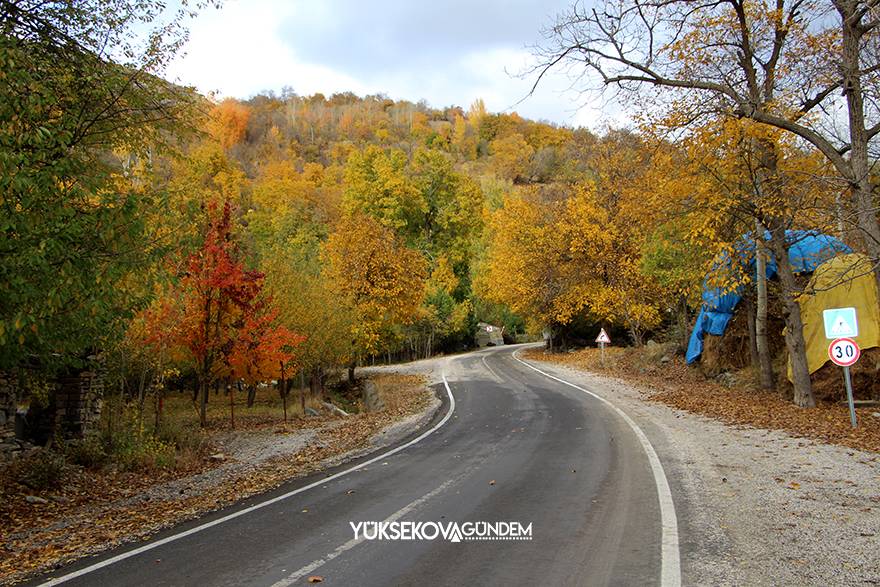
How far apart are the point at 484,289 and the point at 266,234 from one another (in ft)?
76.2

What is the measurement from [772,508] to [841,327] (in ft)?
21.4

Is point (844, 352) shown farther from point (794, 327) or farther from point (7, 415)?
point (7, 415)

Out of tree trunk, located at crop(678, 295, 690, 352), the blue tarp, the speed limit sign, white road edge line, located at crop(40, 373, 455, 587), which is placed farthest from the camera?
tree trunk, located at crop(678, 295, 690, 352)

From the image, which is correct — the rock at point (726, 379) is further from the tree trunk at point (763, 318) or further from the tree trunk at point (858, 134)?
the tree trunk at point (858, 134)

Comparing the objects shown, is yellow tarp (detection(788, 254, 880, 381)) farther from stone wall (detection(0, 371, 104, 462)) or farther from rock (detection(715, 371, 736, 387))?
stone wall (detection(0, 371, 104, 462))

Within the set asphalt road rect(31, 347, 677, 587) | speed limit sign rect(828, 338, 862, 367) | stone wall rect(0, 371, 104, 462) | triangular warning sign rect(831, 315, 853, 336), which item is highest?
triangular warning sign rect(831, 315, 853, 336)

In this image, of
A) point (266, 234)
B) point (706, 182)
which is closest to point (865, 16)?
point (706, 182)

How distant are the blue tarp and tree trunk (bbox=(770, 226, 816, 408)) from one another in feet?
2.15

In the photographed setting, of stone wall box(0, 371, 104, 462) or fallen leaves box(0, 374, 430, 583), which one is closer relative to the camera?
fallen leaves box(0, 374, 430, 583)

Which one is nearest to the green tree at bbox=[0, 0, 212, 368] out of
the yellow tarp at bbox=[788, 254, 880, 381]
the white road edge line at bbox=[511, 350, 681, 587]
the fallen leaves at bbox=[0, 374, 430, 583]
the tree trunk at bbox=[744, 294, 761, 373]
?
the fallen leaves at bbox=[0, 374, 430, 583]

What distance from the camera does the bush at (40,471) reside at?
9.30 meters

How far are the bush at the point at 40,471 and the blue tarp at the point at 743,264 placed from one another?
46.2 ft

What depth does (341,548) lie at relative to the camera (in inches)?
223

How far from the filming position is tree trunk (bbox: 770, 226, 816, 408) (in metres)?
14.2
